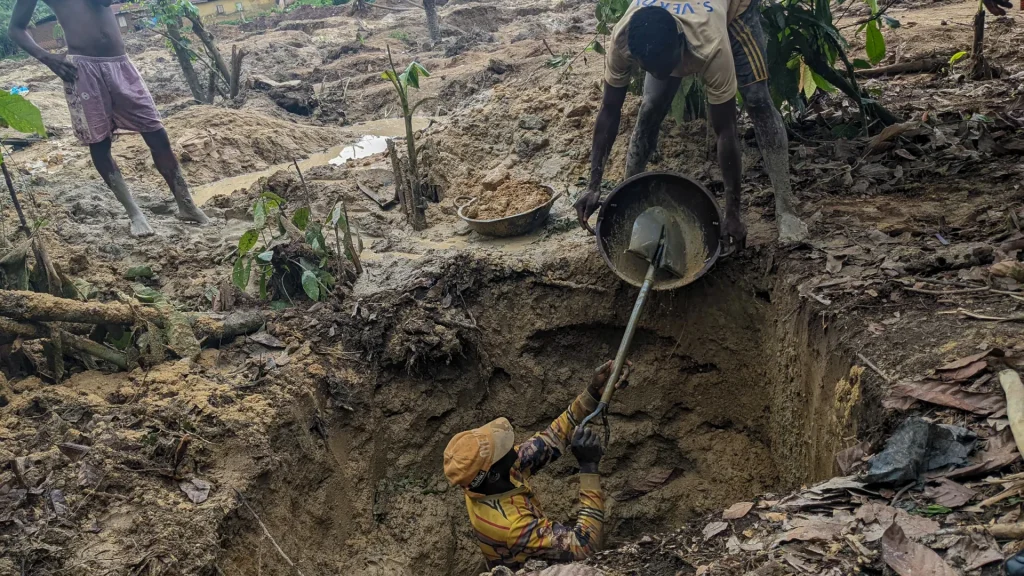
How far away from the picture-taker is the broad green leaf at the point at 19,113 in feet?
8.36

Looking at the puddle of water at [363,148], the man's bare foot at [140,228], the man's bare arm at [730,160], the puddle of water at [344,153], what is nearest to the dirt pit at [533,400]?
the man's bare arm at [730,160]

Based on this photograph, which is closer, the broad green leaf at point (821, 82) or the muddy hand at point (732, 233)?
the muddy hand at point (732, 233)

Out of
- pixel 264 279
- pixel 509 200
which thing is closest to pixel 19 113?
pixel 264 279

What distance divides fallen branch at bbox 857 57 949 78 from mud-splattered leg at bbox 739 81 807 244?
292 centimetres

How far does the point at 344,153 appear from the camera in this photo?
8.40 meters

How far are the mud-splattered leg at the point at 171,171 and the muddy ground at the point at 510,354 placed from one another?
19 centimetres

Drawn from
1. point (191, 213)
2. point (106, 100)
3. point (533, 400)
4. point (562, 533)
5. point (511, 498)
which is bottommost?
point (533, 400)

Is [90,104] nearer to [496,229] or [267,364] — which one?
[267,364]

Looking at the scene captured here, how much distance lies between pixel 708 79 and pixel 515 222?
1.73 meters

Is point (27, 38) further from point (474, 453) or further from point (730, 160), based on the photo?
point (730, 160)

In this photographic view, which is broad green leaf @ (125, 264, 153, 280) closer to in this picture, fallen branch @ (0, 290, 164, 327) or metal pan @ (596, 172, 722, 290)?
fallen branch @ (0, 290, 164, 327)

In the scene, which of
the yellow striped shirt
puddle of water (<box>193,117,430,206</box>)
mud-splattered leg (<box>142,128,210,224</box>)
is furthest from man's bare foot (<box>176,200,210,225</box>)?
the yellow striped shirt

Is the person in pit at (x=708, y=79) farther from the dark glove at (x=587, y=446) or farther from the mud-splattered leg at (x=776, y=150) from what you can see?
the dark glove at (x=587, y=446)

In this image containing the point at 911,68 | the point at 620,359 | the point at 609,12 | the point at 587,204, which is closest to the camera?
A: the point at 620,359
